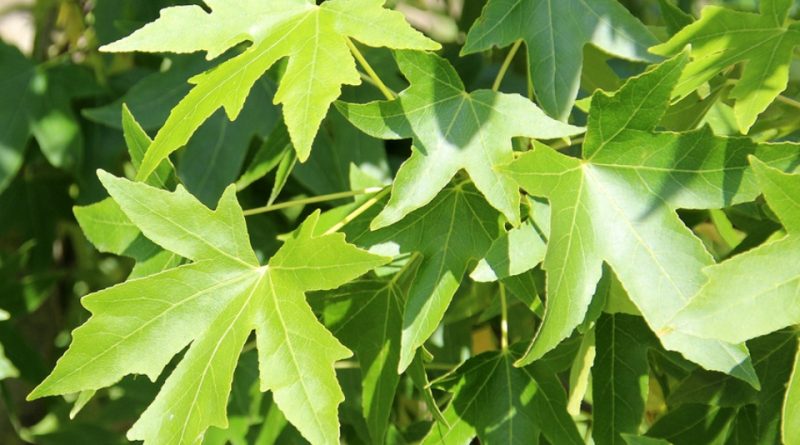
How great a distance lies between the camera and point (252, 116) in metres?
1.30

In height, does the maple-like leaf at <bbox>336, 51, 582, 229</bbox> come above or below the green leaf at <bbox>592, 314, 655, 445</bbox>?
above

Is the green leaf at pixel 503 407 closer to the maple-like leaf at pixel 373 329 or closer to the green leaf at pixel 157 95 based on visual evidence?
the maple-like leaf at pixel 373 329

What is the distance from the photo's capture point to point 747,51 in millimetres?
838

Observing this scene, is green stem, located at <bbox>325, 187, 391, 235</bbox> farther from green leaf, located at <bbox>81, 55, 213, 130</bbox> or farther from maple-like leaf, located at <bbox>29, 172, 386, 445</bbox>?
green leaf, located at <bbox>81, 55, 213, 130</bbox>

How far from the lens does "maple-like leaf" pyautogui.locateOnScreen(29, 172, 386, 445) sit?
802 millimetres

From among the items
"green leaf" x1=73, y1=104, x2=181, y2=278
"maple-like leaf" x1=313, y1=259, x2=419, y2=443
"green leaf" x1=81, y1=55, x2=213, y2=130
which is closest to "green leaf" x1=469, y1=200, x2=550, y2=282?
"maple-like leaf" x1=313, y1=259, x2=419, y2=443

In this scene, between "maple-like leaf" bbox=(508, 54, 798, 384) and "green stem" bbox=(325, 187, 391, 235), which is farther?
"green stem" bbox=(325, 187, 391, 235)

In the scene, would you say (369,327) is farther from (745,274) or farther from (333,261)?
(745,274)

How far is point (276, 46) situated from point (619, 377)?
16.5 inches

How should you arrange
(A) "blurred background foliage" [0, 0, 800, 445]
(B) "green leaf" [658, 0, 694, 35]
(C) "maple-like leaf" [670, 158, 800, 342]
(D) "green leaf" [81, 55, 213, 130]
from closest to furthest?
(C) "maple-like leaf" [670, 158, 800, 342]
(B) "green leaf" [658, 0, 694, 35]
(A) "blurred background foliage" [0, 0, 800, 445]
(D) "green leaf" [81, 55, 213, 130]

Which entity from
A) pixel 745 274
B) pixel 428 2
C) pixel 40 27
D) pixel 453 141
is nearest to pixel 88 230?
pixel 453 141

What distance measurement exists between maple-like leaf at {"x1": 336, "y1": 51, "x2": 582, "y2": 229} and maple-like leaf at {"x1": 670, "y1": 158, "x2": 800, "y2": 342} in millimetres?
155

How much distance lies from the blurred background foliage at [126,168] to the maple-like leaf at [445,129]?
183 mm

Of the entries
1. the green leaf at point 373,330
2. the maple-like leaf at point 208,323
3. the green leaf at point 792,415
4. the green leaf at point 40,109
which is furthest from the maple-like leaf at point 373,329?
the green leaf at point 40,109
